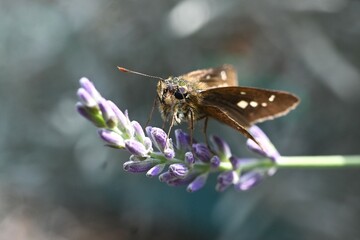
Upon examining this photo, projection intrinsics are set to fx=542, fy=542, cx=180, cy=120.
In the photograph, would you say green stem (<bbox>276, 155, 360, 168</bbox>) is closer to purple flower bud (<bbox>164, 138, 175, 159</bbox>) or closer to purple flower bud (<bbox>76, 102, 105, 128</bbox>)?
purple flower bud (<bbox>164, 138, 175, 159</bbox>)

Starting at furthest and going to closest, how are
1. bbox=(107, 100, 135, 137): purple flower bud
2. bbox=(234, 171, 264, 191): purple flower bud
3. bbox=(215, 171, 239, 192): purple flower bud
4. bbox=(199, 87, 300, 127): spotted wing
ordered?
1. bbox=(234, 171, 264, 191): purple flower bud
2. bbox=(215, 171, 239, 192): purple flower bud
3. bbox=(199, 87, 300, 127): spotted wing
4. bbox=(107, 100, 135, 137): purple flower bud

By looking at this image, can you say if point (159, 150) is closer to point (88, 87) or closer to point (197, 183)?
point (197, 183)

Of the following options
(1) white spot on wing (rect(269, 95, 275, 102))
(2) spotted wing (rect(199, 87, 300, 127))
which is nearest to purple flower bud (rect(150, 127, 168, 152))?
(2) spotted wing (rect(199, 87, 300, 127))

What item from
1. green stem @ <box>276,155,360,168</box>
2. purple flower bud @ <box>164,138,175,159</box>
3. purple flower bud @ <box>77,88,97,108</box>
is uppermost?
purple flower bud @ <box>77,88,97,108</box>

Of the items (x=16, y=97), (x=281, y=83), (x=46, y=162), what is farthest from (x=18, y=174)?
(x=281, y=83)

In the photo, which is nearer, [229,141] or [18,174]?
[229,141]

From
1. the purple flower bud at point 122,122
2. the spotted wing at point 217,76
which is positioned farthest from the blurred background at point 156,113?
the purple flower bud at point 122,122

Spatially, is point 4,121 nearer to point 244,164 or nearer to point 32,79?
point 32,79

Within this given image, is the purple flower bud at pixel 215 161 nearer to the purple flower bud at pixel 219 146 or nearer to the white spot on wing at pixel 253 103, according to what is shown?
the purple flower bud at pixel 219 146
